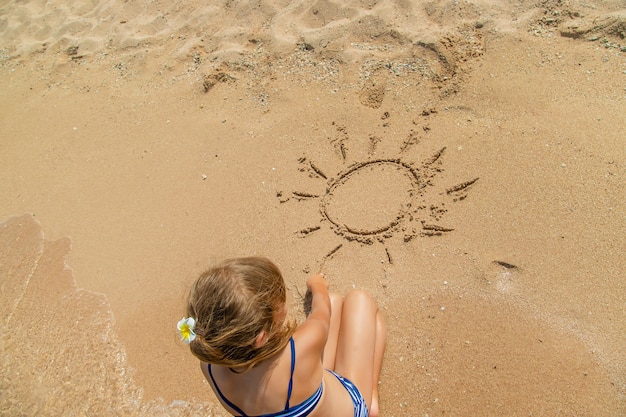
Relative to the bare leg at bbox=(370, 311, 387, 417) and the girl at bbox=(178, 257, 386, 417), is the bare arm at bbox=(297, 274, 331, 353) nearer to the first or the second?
the girl at bbox=(178, 257, 386, 417)

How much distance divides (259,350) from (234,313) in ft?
0.57

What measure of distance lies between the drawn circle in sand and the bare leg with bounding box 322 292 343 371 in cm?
47

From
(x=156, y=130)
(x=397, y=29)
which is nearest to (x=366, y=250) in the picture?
(x=397, y=29)

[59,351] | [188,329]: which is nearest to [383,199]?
[188,329]

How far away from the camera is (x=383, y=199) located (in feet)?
9.12

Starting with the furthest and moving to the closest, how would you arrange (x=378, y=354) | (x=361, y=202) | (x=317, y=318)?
(x=361, y=202)
(x=378, y=354)
(x=317, y=318)

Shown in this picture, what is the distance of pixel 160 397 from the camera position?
2406mm

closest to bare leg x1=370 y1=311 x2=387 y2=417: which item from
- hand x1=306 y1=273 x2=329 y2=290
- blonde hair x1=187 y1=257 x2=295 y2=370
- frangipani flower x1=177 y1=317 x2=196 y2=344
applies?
hand x1=306 y1=273 x2=329 y2=290

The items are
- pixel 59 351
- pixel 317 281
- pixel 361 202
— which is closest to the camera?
pixel 317 281

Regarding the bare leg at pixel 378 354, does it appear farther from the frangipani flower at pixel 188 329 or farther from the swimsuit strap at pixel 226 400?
the frangipani flower at pixel 188 329

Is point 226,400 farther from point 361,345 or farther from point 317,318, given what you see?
Result: point 361,345

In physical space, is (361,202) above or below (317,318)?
below

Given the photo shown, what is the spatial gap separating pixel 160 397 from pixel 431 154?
6.64 feet

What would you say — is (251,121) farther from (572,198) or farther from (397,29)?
(572,198)
